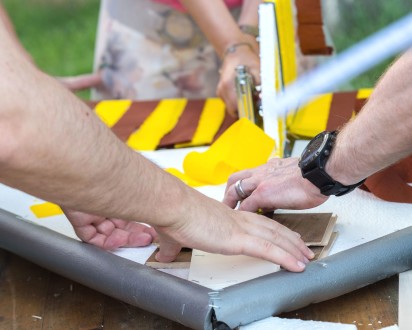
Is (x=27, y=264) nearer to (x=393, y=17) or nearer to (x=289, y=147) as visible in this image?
(x=289, y=147)

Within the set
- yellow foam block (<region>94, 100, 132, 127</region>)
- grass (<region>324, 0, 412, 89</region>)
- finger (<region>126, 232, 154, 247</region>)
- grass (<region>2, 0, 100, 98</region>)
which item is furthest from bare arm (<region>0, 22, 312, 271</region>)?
grass (<region>2, 0, 100, 98</region>)

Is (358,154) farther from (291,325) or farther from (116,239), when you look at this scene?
(116,239)

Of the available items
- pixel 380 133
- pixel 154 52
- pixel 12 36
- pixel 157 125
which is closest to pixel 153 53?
pixel 154 52

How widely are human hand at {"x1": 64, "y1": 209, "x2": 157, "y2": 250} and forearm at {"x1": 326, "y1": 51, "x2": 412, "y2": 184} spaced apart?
0.40 meters

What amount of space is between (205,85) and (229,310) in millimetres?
1608

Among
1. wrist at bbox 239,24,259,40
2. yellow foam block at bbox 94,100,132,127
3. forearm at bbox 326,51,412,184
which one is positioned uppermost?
forearm at bbox 326,51,412,184

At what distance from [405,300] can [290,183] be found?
0.32 meters

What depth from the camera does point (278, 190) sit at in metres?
1.59

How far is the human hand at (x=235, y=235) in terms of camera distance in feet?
4.30

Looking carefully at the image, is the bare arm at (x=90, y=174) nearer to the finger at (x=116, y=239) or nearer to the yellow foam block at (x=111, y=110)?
the finger at (x=116, y=239)

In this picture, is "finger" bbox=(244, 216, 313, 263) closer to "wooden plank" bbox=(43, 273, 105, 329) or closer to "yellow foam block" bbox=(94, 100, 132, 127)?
"wooden plank" bbox=(43, 273, 105, 329)

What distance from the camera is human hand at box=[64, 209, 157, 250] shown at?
1.55 metres

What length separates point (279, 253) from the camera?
→ 4.53 ft

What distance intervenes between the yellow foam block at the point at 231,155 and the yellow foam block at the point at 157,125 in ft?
0.77
